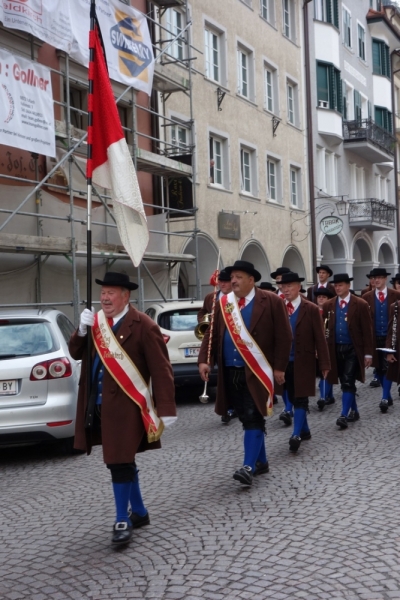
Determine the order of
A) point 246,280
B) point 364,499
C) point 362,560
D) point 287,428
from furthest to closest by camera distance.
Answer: point 287,428
point 246,280
point 364,499
point 362,560

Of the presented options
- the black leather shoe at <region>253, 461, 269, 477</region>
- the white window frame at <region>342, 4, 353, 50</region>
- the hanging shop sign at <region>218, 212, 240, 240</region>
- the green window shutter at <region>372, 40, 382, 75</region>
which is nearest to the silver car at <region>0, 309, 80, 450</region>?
the black leather shoe at <region>253, 461, 269, 477</region>

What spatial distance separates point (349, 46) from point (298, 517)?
32627mm

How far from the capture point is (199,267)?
23.8m

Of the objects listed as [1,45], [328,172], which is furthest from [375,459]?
[328,172]

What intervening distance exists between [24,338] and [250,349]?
8.62 ft

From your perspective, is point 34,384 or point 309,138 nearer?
point 34,384

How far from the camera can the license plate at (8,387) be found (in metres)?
8.38

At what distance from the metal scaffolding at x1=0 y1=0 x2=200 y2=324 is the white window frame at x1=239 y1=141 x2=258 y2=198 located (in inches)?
170

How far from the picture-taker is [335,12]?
34094 mm

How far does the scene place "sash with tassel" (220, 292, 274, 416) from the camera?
715 centimetres

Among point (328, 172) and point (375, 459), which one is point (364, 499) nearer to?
point (375, 459)

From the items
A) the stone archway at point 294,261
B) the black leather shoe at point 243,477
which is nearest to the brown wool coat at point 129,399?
the black leather shoe at point 243,477

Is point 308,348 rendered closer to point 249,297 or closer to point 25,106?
point 249,297

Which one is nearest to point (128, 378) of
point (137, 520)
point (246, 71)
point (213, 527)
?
point (137, 520)
